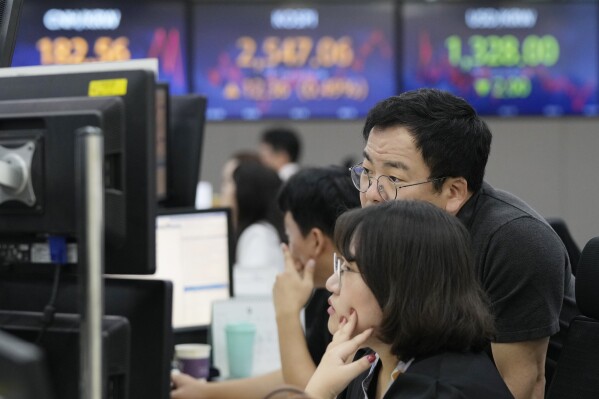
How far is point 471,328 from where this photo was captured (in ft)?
4.82

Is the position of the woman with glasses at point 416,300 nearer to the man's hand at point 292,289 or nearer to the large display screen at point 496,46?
the man's hand at point 292,289

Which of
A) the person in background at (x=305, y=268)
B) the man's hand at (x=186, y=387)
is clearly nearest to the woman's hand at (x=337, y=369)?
the person in background at (x=305, y=268)

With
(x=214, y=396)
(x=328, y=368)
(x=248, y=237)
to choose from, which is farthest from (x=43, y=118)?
(x=248, y=237)

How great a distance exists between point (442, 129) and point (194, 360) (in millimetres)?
955

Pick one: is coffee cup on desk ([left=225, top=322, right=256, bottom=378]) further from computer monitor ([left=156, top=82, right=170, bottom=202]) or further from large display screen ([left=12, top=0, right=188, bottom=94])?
large display screen ([left=12, top=0, right=188, bottom=94])

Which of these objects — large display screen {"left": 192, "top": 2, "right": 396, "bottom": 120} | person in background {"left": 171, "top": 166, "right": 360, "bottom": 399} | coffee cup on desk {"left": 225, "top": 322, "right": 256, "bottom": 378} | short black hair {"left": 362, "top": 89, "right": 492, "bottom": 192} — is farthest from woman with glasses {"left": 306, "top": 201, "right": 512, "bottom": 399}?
large display screen {"left": 192, "top": 2, "right": 396, "bottom": 120}

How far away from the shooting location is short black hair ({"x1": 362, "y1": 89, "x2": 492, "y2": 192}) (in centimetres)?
190

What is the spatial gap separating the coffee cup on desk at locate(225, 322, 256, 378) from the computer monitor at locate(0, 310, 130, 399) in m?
1.41

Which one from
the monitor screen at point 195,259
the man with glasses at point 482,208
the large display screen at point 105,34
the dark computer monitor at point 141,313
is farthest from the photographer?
the large display screen at point 105,34

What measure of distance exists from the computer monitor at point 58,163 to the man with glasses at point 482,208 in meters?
0.79

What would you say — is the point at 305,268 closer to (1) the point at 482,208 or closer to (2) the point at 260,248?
(1) the point at 482,208

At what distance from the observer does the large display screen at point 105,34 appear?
5371mm

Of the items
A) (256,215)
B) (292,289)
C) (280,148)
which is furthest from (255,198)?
(292,289)

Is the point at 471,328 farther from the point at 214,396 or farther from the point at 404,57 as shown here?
the point at 404,57
